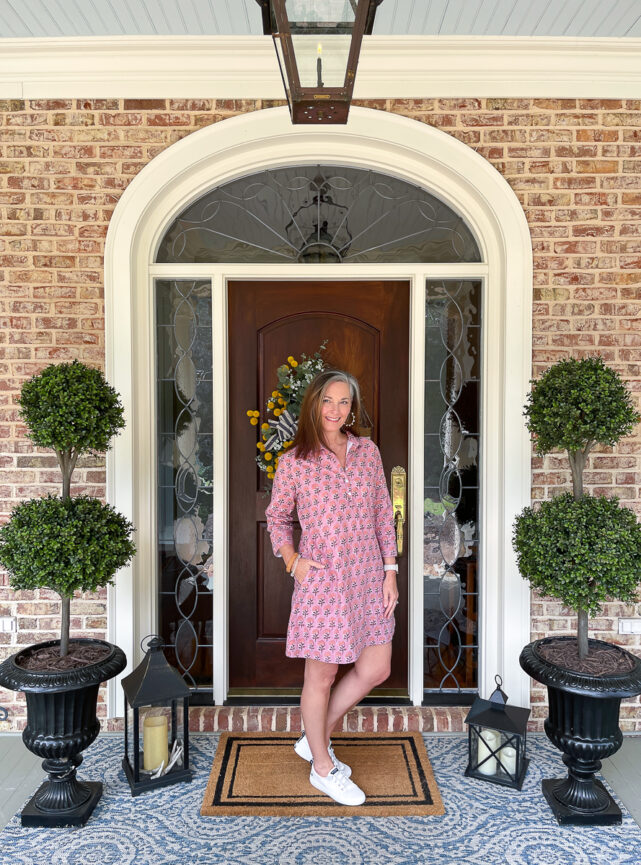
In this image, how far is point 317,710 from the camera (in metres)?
2.57

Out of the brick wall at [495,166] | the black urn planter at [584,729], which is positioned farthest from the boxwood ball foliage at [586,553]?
the brick wall at [495,166]

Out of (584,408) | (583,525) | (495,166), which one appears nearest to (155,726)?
(583,525)

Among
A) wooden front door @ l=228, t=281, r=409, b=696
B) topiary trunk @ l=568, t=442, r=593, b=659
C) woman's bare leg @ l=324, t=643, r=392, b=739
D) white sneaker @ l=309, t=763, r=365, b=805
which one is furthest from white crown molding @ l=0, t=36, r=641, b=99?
white sneaker @ l=309, t=763, r=365, b=805

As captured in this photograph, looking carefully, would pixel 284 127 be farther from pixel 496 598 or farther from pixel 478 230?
pixel 496 598

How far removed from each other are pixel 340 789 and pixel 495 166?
2.80m

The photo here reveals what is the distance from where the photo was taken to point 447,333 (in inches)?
129

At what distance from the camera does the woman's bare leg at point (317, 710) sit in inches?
101

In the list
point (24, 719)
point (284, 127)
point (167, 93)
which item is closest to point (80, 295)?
point (167, 93)

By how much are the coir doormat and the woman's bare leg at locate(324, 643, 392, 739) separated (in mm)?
260

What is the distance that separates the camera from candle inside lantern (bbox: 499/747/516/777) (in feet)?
8.84

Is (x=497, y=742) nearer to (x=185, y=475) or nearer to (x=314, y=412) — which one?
(x=314, y=412)

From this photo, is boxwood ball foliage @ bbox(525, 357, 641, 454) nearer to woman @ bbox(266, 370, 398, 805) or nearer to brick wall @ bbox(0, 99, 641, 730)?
brick wall @ bbox(0, 99, 641, 730)

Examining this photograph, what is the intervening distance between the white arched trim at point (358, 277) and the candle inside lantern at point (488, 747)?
1.49 feet

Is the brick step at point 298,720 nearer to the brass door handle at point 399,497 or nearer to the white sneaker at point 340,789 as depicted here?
the white sneaker at point 340,789
